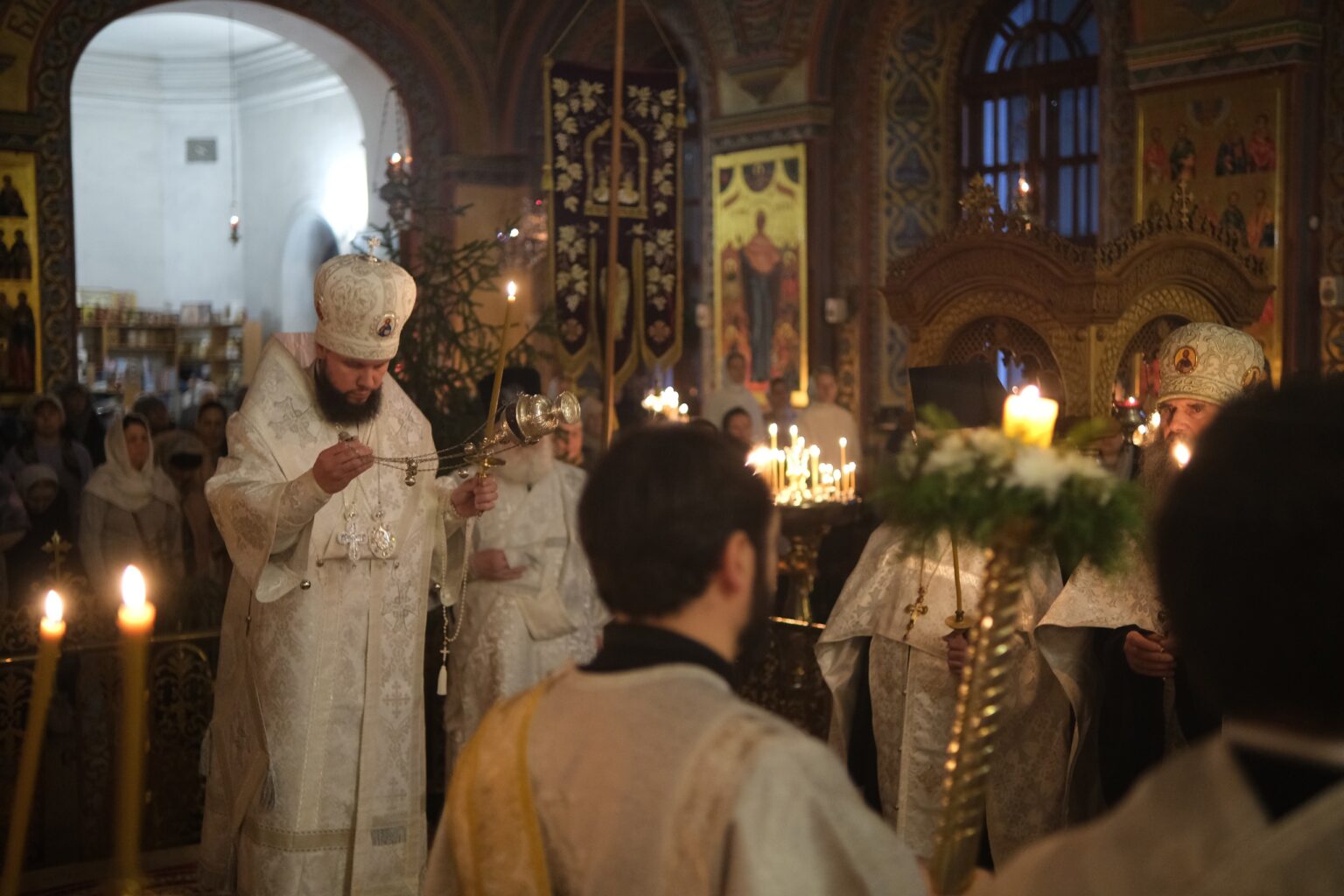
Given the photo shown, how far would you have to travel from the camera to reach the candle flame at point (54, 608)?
64.1 inches

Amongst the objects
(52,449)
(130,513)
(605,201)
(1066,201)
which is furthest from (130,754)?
(1066,201)

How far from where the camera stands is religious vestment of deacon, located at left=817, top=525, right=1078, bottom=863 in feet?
13.1

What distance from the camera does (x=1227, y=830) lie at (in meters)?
1.26

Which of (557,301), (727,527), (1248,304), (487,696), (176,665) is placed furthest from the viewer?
(557,301)

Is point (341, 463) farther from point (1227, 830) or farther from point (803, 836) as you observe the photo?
point (1227, 830)

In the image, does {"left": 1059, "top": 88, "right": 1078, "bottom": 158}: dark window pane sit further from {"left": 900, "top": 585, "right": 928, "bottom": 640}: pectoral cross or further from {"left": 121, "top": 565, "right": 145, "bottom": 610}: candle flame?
{"left": 121, "top": 565, "right": 145, "bottom": 610}: candle flame

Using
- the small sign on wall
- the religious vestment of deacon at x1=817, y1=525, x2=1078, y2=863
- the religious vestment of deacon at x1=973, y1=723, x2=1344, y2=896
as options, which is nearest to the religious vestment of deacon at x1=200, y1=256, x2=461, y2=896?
the religious vestment of deacon at x1=817, y1=525, x2=1078, y2=863

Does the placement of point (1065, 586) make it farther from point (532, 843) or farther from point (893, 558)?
point (532, 843)

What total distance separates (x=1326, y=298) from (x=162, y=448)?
23.7 ft

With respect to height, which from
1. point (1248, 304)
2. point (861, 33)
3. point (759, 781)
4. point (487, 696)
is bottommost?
point (487, 696)

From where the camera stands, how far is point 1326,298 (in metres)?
9.69

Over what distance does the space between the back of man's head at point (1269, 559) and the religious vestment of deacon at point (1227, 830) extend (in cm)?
5

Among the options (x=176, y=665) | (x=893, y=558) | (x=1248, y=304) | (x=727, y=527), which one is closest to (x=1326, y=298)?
(x=1248, y=304)

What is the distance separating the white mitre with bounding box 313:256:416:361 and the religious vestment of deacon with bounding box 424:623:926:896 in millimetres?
2204
